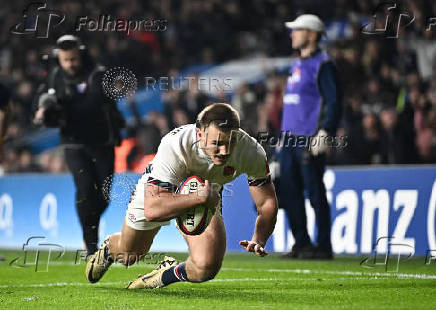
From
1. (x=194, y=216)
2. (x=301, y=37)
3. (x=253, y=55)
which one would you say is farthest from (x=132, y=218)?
(x=253, y=55)

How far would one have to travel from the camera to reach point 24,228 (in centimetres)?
1405

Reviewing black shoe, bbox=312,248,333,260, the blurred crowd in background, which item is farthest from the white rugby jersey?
Result: the blurred crowd in background

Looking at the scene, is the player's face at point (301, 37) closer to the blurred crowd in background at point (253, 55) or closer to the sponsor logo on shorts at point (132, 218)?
the blurred crowd in background at point (253, 55)

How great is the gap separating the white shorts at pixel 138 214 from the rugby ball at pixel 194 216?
0.33 metres

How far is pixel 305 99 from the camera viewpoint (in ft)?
33.9

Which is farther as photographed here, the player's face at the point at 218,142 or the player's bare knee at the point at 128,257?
the player's bare knee at the point at 128,257

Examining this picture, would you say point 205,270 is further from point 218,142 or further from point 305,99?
point 305,99

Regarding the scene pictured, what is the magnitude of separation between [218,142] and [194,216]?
0.69 metres

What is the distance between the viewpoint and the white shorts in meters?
6.91

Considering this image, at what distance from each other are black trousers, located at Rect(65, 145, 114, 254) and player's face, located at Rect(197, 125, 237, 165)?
166 inches

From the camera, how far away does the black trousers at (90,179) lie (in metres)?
10.2

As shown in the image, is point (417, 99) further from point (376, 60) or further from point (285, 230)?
point (285, 230)

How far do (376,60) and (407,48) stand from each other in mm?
507

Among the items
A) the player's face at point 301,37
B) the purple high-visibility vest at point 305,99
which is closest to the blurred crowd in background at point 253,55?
the purple high-visibility vest at point 305,99
